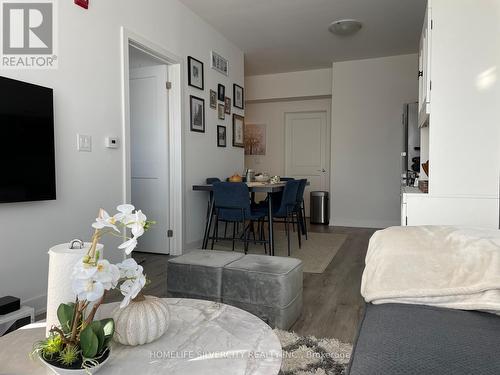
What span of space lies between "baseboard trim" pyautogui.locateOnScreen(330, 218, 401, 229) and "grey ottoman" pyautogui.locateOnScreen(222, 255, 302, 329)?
4181 mm

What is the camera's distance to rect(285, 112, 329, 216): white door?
718 cm

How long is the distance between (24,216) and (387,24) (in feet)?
14.5

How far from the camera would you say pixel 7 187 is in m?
2.18

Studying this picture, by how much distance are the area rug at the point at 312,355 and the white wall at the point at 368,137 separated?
14.8ft

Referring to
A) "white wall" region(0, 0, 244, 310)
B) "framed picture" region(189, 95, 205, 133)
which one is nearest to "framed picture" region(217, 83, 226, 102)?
"framed picture" region(189, 95, 205, 133)

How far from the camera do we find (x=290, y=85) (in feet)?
22.6

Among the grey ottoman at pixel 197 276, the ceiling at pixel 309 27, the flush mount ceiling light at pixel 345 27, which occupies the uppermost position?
the ceiling at pixel 309 27

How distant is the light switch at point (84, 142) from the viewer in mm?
2748

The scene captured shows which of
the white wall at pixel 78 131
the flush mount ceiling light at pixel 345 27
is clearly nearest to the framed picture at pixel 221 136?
the white wall at pixel 78 131

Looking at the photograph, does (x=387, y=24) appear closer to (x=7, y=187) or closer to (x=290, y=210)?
(x=290, y=210)

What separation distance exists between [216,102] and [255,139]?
292cm

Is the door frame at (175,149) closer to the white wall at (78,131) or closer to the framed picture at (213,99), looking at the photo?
the white wall at (78,131)

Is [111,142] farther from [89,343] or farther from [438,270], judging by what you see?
[438,270]

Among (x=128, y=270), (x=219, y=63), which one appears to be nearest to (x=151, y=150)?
(x=219, y=63)
